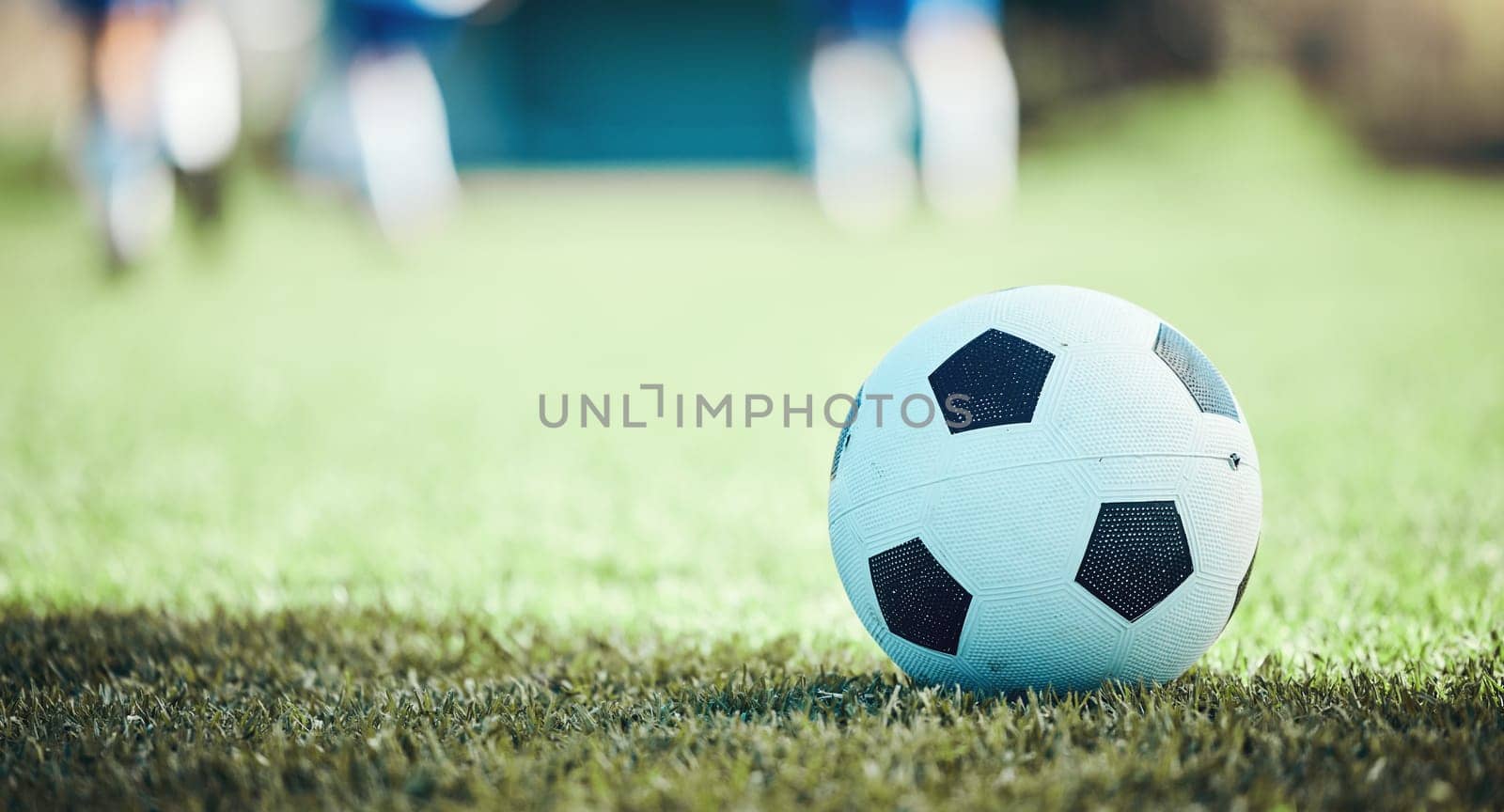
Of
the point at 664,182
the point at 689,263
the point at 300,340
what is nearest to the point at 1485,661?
the point at 300,340

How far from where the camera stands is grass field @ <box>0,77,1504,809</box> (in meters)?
1.94

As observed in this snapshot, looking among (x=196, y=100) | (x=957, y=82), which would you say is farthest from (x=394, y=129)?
(x=957, y=82)

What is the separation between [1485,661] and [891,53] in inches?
373

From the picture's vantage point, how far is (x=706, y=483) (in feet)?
14.3

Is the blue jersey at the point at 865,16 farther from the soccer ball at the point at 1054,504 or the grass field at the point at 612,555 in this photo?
the soccer ball at the point at 1054,504

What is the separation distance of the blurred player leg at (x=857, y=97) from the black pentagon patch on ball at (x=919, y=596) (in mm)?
8984

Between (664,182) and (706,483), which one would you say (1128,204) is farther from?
(706,483)

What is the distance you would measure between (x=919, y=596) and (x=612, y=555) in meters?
1.46

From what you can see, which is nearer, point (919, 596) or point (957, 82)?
point (919, 596)

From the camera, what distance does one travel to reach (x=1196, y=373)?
227 centimetres

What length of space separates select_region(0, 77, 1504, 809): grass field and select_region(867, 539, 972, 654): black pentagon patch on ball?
0.11m

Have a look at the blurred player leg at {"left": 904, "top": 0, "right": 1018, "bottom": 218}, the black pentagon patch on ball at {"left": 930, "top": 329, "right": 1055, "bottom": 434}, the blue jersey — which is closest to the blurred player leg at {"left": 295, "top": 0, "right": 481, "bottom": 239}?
the blue jersey

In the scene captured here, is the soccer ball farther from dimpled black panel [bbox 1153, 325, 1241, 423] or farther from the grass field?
the grass field

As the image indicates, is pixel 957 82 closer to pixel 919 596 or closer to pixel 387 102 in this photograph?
pixel 387 102
